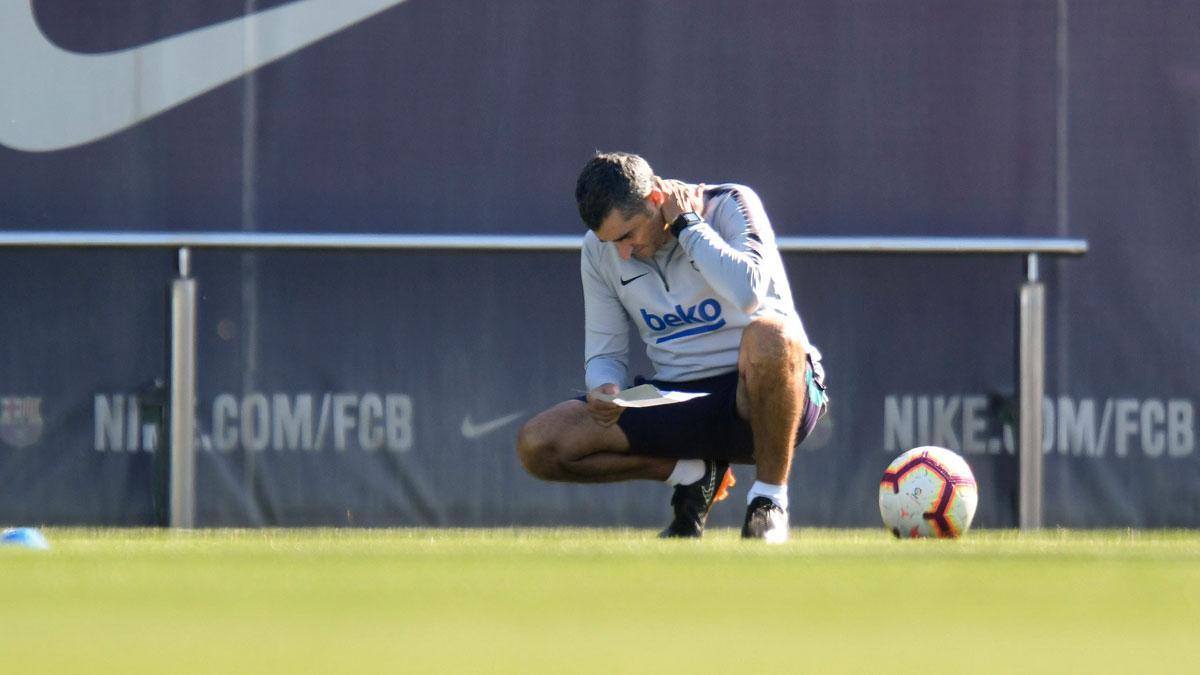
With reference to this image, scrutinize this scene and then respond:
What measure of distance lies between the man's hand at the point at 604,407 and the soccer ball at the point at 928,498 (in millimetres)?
739

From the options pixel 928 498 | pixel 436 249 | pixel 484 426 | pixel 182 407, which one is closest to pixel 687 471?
pixel 928 498

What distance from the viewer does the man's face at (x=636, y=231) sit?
185 inches

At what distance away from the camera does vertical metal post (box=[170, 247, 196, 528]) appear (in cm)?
618

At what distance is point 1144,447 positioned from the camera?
6355mm

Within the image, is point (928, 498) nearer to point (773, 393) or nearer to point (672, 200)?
point (773, 393)

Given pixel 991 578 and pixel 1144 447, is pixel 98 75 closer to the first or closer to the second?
pixel 1144 447

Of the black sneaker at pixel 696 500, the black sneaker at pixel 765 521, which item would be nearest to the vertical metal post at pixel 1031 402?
the black sneaker at pixel 696 500

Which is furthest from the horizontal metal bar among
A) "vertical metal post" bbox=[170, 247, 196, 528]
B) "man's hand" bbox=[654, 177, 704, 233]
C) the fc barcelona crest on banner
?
"man's hand" bbox=[654, 177, 704, 233]

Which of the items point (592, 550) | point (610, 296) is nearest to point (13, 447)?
point (610, 296)

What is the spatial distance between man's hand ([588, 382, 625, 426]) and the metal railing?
141cm

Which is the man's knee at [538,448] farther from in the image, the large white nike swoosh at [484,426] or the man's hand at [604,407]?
the large white nike swoosh at [484,426]

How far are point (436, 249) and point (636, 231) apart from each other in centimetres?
172

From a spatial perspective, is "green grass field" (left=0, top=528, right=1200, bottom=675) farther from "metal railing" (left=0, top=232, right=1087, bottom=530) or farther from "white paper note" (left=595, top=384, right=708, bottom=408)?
"metal railing" (left=0, top=232, right=1087, bottom=530)

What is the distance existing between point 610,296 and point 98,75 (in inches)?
96.1
